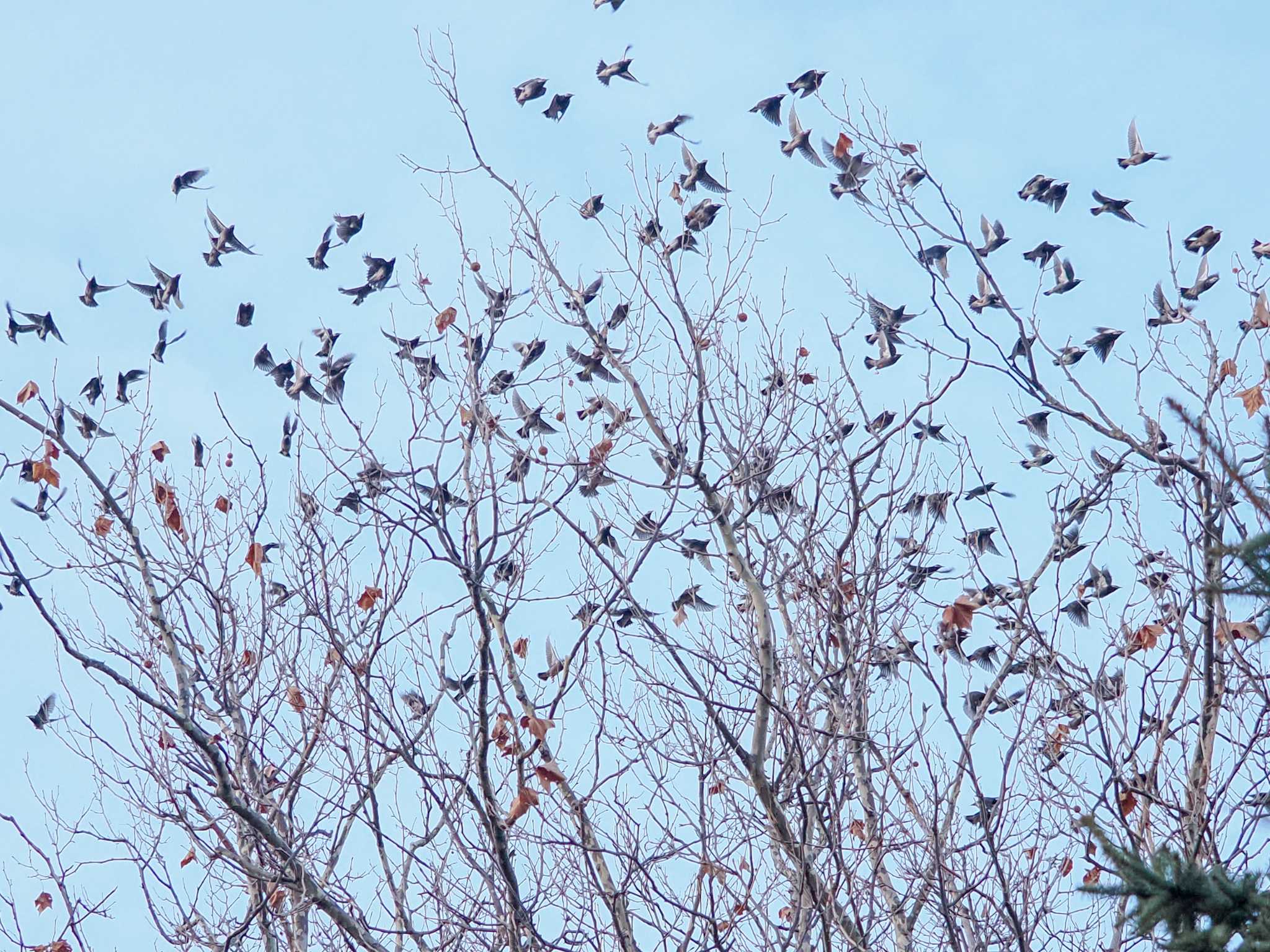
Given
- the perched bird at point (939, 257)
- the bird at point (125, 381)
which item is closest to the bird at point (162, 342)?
the bird at point (125, 381)

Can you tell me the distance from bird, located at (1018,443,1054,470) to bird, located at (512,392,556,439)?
374 cm

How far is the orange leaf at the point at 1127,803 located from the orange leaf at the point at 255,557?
478cm

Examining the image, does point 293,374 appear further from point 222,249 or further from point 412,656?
point 412,656

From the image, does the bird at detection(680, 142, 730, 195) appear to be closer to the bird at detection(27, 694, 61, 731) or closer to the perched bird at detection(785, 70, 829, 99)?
the perched bird at detection(785, 70, 829, 99)

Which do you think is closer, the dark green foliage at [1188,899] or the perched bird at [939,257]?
the dark green foliage at [1188,899]

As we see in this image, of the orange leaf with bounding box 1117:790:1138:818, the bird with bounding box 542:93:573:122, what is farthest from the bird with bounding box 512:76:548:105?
the orange leaf with bounding box 1117:790:1138:818

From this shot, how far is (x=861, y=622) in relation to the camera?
254 inches

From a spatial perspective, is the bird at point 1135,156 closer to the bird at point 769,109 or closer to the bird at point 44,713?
the bird at point 769,109

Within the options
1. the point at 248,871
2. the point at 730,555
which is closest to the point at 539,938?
the point at 248,871

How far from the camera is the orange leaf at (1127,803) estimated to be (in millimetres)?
6024

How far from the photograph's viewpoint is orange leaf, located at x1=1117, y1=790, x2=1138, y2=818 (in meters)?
6.02

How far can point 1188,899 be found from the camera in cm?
284

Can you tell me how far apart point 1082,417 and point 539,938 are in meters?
4.69

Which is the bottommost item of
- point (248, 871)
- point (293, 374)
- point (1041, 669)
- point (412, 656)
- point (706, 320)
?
point (248, 871)
